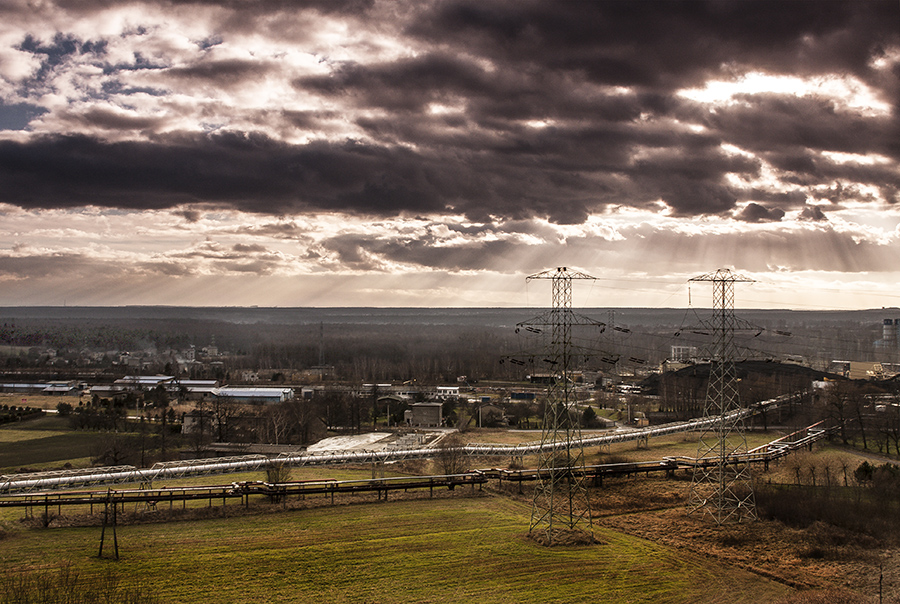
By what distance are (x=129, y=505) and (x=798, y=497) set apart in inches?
1639

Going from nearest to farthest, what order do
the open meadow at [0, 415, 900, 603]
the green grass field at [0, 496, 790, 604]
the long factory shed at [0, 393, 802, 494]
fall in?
1. the green grass field at [0, 496, 790, 604]
2. the open meadow at [0, 415, 900, 603]
3. the long factory shed at [0, 393, 802, 494]

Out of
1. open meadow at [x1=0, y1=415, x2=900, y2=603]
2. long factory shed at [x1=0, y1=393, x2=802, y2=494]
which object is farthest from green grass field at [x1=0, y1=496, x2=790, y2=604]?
long factory shed at [x1=0, y1=393, x2=802, y2=494]

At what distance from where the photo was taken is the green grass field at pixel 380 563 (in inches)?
1041

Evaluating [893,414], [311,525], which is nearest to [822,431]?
[893,414]

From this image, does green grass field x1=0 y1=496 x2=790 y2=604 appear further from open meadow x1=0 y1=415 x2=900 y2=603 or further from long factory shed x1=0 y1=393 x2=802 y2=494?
long factory shed x1=0 y1=393 x2=802 y2=494

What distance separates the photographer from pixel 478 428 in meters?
74.7

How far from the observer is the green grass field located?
2644 centimetres

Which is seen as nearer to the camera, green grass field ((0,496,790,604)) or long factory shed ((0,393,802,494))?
green grass field ((0,496,790,604))

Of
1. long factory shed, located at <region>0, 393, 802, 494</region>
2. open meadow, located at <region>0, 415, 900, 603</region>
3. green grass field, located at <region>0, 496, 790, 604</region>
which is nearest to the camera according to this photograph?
green grass field, located at <region>0, 496, 790, 604</region>

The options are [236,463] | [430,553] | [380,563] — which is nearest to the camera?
[380,563]

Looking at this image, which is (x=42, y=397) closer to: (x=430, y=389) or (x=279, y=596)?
(x=430, y=389)

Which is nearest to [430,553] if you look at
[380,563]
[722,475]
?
[380,563]

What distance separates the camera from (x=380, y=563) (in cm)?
2969

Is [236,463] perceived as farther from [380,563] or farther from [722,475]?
[722,475]
